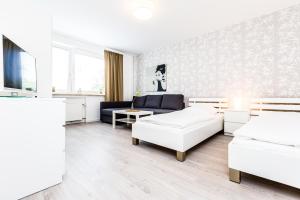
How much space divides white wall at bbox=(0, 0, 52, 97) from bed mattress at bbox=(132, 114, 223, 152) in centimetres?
158

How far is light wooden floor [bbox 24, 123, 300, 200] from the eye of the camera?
1.23 metres

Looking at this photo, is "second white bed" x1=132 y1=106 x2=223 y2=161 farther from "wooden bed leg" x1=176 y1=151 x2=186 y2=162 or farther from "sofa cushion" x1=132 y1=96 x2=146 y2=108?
"sofa cushion" x1=132 y1=96 x2=146 y2=108

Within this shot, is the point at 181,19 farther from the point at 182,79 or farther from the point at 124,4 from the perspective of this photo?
the point at 182,79

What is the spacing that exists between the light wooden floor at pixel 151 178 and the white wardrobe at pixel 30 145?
5.2 inches

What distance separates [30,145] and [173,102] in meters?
3.31

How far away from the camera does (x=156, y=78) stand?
4.98 m

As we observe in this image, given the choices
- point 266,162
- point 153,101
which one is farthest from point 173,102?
point 266,162

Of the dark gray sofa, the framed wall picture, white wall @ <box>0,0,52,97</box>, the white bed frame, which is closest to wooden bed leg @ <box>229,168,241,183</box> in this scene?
the white bed frame

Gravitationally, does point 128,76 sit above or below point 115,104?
above

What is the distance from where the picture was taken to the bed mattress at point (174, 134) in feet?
6.31

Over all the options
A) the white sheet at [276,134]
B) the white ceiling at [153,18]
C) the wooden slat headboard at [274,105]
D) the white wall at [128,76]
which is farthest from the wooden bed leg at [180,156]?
the white wall at [128,76]

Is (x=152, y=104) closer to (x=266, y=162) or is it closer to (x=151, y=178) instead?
(x=151, y=178)

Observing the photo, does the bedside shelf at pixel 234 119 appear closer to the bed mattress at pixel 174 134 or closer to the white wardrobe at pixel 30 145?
the bed mattress at pixel 174 134

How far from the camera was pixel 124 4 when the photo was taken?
2564 mm
